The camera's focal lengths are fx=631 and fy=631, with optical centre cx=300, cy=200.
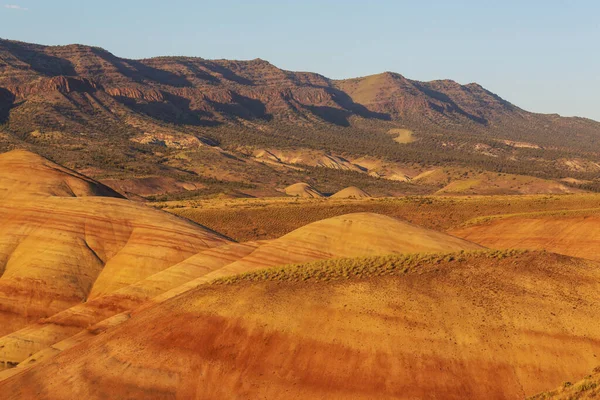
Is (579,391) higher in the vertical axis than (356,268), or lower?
lower

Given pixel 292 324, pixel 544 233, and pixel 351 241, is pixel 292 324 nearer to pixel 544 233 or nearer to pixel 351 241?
pixel 351 241

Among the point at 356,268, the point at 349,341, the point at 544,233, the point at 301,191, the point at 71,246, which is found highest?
the point at 356,268

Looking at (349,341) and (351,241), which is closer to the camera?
(349,341)

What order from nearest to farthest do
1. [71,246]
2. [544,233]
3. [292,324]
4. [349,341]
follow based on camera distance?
1. [349,341]
2. [292,324]
3. [71,246]
4. [544,233]

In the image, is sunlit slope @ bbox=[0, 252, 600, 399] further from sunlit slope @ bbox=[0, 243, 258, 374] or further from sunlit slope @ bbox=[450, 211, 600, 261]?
sunlit slope @ bbox=[450, 211, 600, 261]

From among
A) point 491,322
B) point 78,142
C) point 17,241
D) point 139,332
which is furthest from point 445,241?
point 78,142

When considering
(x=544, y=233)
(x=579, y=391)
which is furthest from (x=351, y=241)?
(x=544, y=233)
